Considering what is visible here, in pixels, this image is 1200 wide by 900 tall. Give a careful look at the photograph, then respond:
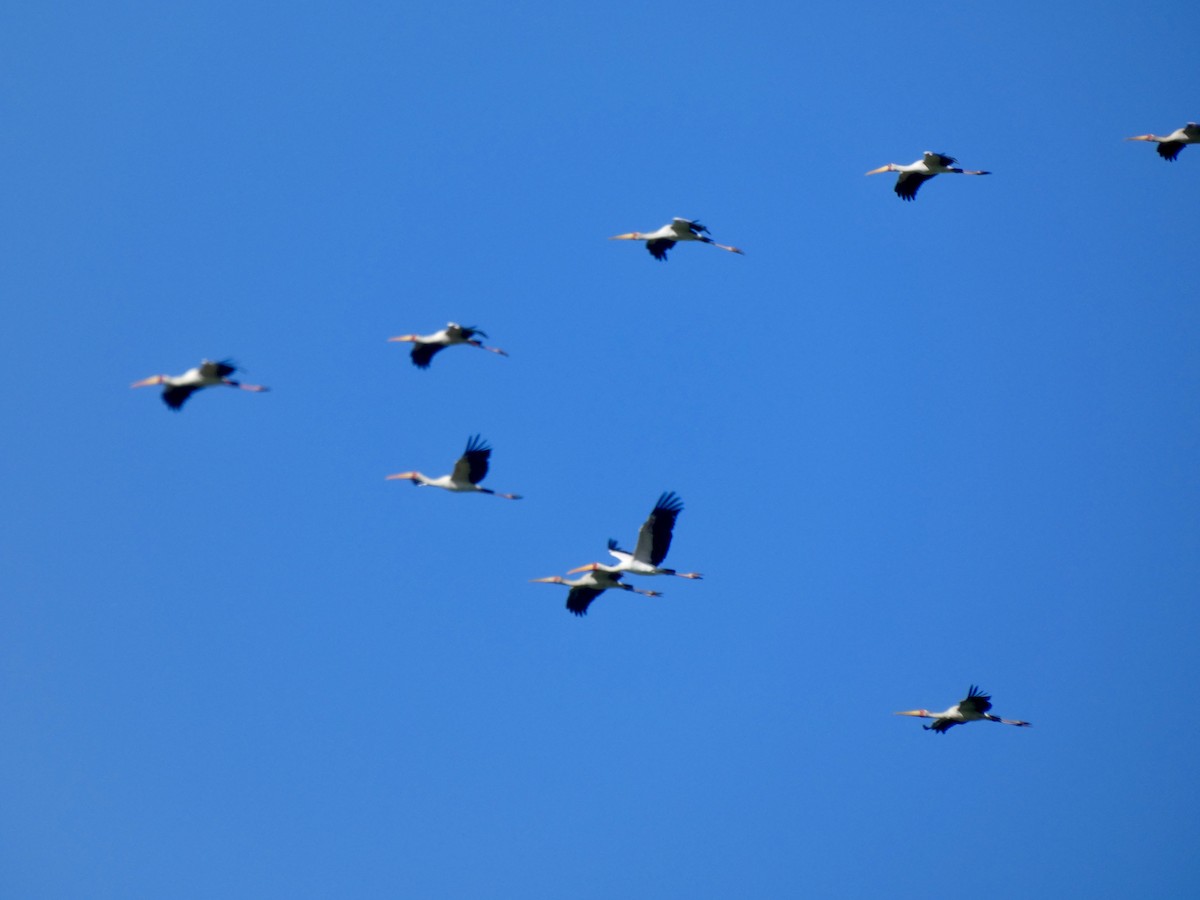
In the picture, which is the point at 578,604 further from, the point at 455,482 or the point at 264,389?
the point at 264,389

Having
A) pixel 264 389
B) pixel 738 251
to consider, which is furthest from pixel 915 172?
pixel 264 389

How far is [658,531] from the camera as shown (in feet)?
91.6

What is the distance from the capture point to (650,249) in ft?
103

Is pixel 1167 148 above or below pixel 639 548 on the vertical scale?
above

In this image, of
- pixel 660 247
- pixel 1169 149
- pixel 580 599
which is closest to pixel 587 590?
pixel 580 599

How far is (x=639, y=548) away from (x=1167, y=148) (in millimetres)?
11653

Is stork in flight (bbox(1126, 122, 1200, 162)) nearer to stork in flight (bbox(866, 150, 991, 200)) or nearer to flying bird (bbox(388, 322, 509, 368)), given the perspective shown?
stork in flight (bbox(866, 150, 991, 200))

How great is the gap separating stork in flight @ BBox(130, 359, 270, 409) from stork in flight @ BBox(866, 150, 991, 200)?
12446 mm

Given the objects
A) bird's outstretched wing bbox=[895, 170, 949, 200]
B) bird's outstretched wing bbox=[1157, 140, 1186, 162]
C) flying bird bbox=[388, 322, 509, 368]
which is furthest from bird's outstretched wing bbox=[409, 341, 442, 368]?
bird's outstretched wing bbox=[1157, 140, 1186, 162]

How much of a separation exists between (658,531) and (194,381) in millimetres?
7535

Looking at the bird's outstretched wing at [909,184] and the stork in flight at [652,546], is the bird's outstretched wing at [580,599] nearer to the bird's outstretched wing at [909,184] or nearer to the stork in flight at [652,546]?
the stork in flight at [652,546]

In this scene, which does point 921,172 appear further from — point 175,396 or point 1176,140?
point 175,396

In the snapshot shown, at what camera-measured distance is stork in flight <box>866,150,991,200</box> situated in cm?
3089

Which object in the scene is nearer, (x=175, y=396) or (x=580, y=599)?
(x=175, y=396)
